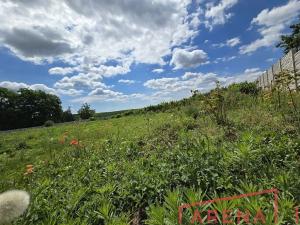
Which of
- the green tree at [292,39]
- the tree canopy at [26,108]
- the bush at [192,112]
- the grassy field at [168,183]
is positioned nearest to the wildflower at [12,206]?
the grassy field at [168,183]

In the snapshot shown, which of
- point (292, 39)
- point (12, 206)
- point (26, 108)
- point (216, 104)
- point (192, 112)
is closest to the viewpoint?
point (12, 206)

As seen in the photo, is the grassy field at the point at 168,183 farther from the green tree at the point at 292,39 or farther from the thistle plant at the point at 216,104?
the green tree at the point at 292,39

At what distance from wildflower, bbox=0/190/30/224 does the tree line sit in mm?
54009

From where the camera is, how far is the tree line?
57156 millimetres

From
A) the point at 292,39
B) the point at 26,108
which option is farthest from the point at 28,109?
the point at 292,39

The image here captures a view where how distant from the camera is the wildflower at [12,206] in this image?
210 centimetres

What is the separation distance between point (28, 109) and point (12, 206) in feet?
214

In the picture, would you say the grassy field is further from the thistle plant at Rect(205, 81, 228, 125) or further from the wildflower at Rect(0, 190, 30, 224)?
the thistle plant at Rect(205, 81, 228, 125)

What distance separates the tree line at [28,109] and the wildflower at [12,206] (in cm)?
5401

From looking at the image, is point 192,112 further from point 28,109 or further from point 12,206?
point 28,109

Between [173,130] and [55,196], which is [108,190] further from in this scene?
[173,130]

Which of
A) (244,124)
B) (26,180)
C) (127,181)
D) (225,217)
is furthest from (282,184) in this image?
(26,180)

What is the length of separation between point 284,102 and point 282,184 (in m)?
5.38

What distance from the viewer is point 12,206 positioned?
7.19 feet
